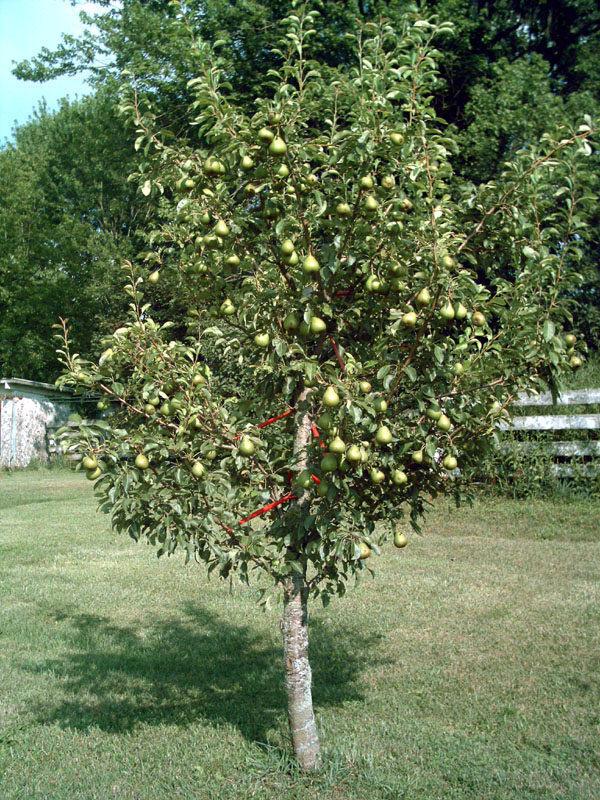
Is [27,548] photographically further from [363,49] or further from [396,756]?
[363,49]

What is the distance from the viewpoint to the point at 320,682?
448 cm

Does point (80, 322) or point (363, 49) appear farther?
point (80, 322)

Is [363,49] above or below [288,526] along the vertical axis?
above

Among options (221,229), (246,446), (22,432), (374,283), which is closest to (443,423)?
(374,283)

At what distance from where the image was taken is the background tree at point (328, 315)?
2.87m

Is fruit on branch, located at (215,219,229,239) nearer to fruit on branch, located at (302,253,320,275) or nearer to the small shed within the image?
fruit on branch, located at (302,253,320,275)

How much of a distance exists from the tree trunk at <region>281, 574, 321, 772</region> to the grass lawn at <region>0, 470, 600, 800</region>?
0.35ft

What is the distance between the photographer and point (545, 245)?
10.4 ft

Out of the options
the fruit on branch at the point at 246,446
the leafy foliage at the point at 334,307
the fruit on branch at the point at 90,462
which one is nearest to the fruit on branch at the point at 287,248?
the leafy foliage at the point at 334,307

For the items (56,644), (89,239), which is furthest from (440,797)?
(89,239)

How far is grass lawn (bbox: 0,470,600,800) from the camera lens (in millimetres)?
3316

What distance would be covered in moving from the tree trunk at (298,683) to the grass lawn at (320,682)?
11cm

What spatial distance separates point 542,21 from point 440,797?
59.4 feet

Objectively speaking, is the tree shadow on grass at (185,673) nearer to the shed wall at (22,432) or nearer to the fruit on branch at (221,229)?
the fruit on branch at (221,229)
